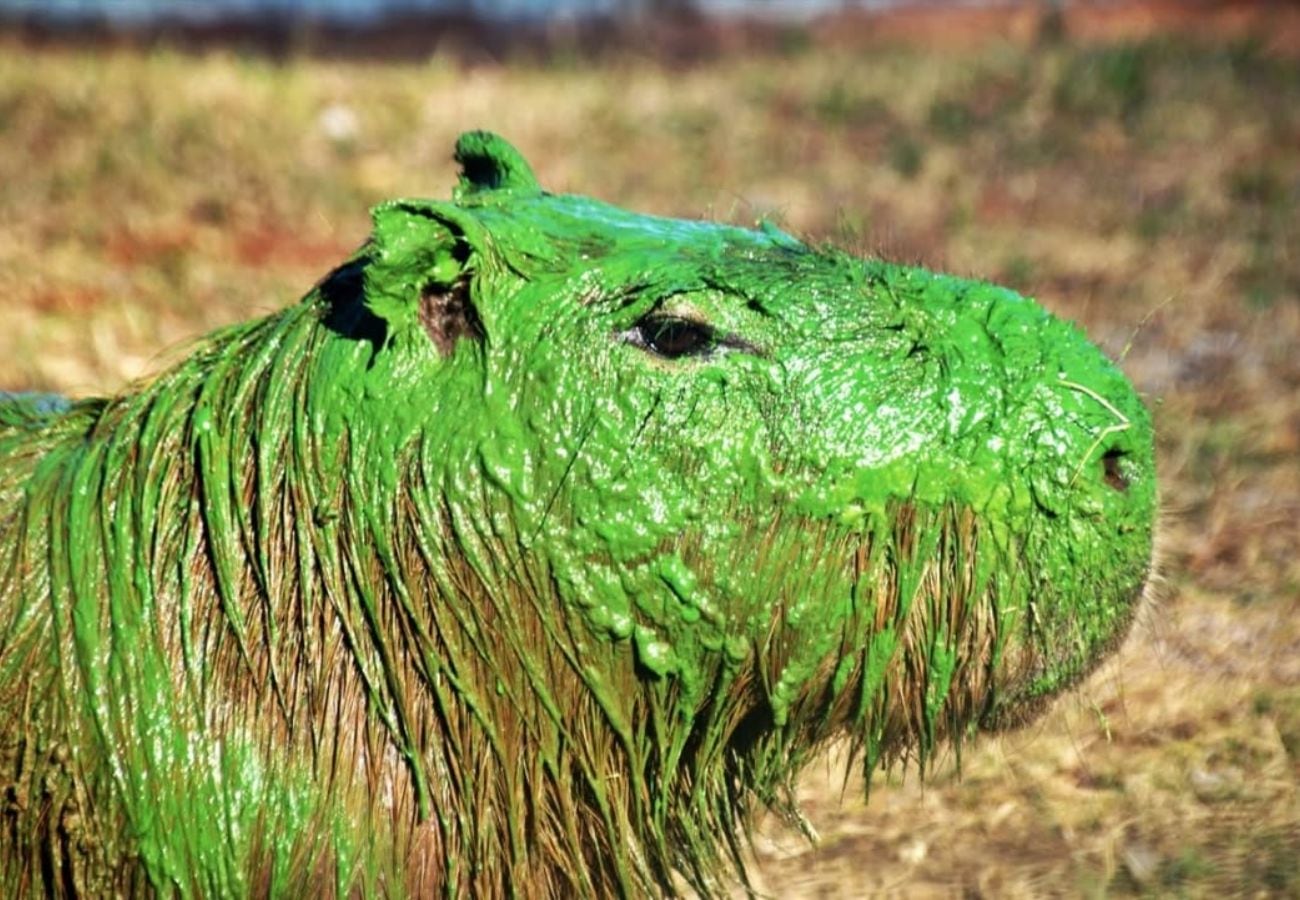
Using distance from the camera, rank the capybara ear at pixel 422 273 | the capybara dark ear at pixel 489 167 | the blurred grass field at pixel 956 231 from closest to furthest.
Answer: the capybara ear at pixel 422 273, the capybara dark ear at pixel 489 167, the blurred grass field at pixel 956 231

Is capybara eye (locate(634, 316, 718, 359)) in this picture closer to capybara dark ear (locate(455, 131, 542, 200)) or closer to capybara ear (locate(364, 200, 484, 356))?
capybara ear (locate(364, 200, 484, 356))

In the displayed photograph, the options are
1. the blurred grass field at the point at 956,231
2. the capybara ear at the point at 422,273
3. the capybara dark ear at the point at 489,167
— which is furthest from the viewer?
the blurred grass field at the point at 956,231

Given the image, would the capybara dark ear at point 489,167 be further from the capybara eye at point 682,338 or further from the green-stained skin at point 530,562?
the capybara eye at point 682,338

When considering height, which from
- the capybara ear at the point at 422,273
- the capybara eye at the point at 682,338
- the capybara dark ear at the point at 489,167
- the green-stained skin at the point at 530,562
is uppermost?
the capybara dark ear at the point at 489,167

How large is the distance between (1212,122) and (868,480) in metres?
7.52

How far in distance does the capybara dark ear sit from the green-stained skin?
340 millimetres

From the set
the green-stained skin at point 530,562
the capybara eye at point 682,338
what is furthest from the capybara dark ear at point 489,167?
the capybara eye at point 682,338

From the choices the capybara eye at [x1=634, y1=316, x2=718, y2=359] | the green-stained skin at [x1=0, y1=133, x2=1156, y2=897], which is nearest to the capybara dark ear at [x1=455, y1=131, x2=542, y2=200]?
the green-stained skin at [x1=0, y1=133, x2=1156, y2=897]

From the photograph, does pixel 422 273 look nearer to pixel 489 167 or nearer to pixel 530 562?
pixel 530 562

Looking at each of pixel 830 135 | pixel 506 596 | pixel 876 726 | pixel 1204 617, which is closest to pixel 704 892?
pixel 876 726

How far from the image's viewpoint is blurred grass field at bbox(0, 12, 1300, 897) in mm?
3945

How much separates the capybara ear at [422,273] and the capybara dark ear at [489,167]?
1.21 ft

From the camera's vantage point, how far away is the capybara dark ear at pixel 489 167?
3.13 m

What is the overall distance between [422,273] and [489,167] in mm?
558
